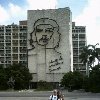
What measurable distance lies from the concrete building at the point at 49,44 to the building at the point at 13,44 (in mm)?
23800

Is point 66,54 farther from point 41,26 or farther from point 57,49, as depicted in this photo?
point 41,26

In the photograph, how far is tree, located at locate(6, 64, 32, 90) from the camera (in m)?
99.6

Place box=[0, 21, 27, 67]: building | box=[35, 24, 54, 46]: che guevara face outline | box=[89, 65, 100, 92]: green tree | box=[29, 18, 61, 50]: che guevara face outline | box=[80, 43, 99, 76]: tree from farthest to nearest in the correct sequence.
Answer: box=[0, 21, 27, 67]: building, box=[29, 18, 61, 50]: che guevara face outline, box=[35, 24, 54, 46]: che guevara face outline, box=[80, 43, 99, 76]: tree, box=[89, 65, 100, 92]: green tree

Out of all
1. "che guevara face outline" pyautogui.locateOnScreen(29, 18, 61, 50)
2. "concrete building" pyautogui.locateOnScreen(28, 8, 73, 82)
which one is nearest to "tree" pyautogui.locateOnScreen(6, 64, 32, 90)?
"concrete building" pyautogui.locateOnScreen(28, 8, 73, 82)

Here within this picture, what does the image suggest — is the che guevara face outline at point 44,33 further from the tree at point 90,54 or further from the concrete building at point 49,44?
the tree at point 90,54

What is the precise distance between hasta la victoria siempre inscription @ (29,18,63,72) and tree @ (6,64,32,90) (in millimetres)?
8646

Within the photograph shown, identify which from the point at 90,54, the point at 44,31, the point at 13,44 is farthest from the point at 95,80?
the point at 13,44

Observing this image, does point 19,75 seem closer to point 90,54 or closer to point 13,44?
point 90,54

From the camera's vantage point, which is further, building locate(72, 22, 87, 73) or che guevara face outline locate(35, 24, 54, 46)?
building locate(72, 22, 87, 73)

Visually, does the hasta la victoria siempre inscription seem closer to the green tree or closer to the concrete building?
the concrete building

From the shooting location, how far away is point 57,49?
10994 centimetres

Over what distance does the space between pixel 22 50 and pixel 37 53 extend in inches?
998

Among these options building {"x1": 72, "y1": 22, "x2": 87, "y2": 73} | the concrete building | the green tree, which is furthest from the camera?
building {"x1": 72, "y1": 22, "x2": 87, "y2": 73}

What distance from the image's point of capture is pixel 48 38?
362ft
